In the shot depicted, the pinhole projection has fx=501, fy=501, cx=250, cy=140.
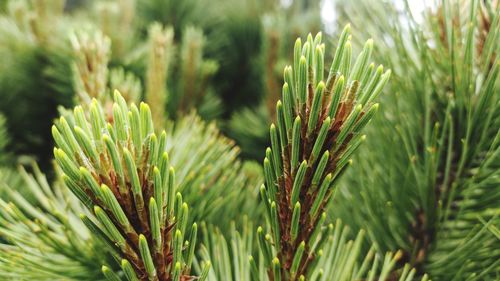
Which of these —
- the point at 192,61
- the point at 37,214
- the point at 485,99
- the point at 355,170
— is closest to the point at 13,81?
the point at 192,61

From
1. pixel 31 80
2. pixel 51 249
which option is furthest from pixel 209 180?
pixel 31 80

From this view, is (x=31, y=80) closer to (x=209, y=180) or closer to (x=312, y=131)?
(x=209, y=180)

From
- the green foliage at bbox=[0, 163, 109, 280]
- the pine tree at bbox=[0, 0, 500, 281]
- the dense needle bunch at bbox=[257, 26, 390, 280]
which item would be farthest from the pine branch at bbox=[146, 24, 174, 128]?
the dense needle bunch at bbox=[257, 26, 390, 280]

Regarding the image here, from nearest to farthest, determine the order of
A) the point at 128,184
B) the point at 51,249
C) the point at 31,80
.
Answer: the point at 128,184 → the point at 51,249 → the point at 31,80

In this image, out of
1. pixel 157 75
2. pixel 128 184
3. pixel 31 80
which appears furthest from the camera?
pixel 31 80

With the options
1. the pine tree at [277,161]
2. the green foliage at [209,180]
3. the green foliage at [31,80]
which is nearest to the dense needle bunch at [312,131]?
the pine tree at [277,161]

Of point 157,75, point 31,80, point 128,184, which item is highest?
point 31,80

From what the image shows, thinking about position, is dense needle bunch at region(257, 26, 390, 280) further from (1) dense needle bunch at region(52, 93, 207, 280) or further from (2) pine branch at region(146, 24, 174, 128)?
(2) pine branch at region(146, 24, 174, 128)

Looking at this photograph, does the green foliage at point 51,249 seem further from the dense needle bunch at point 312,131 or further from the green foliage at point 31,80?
the green foliage at point 31,80
